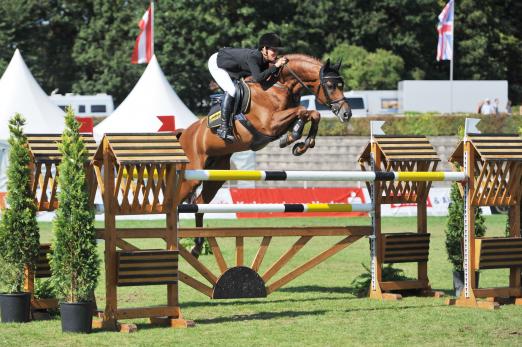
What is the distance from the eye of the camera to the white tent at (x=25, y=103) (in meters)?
20.9

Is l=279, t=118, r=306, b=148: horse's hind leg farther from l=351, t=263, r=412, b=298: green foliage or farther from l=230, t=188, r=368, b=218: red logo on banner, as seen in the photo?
l=230, t=188, r=368, b=218: red logo on banner

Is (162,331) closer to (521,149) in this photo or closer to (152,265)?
(152,265)

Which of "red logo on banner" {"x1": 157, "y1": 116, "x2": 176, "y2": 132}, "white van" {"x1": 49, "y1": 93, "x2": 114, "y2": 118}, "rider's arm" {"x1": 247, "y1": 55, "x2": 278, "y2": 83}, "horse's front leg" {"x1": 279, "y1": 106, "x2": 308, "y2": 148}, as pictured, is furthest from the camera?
"white van" {"x1": 49, "y1": 93, "x2": 114, "y2": 118}

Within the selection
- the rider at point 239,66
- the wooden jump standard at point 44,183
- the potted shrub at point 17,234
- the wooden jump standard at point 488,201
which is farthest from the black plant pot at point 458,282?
the potted shrub at point 17,234

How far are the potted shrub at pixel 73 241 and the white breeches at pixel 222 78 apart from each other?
3.09 metres

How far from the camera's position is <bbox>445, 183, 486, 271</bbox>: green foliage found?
9578 mm

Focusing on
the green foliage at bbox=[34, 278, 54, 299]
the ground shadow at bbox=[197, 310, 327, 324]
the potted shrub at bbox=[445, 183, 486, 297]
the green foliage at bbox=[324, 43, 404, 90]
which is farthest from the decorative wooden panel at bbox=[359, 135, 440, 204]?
the green foliage at bbox=[324, 43, 404, 90]

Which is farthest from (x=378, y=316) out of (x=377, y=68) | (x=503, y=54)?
(x=503, y=54)

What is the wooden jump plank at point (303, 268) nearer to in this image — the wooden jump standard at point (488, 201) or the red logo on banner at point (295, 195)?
the wooden jump standard at point (488, 201)

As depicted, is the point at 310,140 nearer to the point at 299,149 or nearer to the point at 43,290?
the point at 299,149

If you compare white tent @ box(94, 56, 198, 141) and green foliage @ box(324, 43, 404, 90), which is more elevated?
green foliage @ box(324, 43, 404, 90)

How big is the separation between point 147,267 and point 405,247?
120 inches

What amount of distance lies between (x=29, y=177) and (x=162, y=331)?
64.7 inches

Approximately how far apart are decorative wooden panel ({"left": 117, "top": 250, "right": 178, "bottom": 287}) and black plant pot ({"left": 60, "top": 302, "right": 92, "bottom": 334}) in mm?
361
